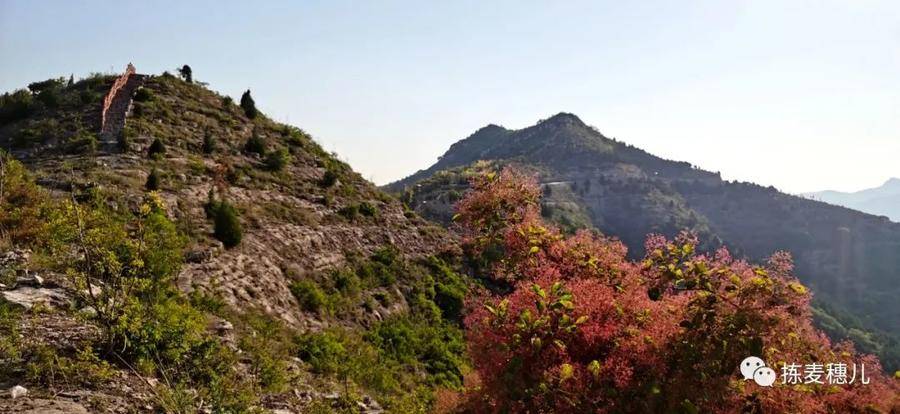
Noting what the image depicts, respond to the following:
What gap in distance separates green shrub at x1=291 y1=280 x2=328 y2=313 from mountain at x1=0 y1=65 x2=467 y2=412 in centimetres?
5

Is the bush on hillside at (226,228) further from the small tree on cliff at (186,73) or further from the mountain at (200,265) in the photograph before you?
the small tree on cliff at (186,73)

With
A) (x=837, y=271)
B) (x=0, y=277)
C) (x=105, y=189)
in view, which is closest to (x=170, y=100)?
(x=105, y=189)

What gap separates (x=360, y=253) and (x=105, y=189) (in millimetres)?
9141

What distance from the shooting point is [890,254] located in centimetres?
18838

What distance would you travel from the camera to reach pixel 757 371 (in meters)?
3.95

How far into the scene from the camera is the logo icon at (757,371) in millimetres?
3898

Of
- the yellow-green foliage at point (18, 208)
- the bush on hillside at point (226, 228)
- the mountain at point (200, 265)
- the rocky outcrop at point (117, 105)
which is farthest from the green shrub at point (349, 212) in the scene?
the yellow-green foliage at point (18, 208)

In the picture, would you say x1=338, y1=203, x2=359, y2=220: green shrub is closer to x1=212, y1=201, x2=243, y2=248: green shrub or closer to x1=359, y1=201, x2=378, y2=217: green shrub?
x1=359, y1=201, x2=378, y2=217: green shrub

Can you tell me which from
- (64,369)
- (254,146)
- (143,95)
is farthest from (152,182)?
(143,95)

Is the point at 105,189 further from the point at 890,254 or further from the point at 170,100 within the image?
the point at 890,254

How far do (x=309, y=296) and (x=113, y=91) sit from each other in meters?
19.4

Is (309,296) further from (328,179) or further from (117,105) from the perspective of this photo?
(117,105)

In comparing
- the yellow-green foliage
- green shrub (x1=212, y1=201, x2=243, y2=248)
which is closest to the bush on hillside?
green shrub (x1=212, y1=201, x2=243, y2=248)

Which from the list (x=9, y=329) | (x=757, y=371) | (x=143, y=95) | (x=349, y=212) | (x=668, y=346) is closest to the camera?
(x=757, y=371)
